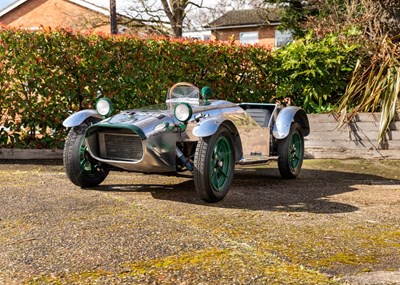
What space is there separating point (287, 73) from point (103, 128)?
6.04 metres

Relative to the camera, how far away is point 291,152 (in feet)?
24.3

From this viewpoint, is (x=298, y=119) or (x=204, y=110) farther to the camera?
(x=298, y=119)

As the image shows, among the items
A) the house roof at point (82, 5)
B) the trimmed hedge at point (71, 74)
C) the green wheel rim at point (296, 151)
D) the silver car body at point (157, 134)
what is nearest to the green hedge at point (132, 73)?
the trimmed hedge at point (71, 74)

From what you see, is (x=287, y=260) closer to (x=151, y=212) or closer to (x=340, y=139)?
(x=151, y=212)

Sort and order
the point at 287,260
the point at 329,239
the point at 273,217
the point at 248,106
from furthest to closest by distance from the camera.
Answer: the point at 248,106, the point at 273,217, the point at 329,239, the point at 287,260

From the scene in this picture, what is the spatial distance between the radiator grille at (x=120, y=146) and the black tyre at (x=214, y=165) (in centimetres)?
59

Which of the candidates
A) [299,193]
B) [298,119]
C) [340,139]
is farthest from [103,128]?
[340,139]

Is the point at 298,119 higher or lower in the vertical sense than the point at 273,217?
higher

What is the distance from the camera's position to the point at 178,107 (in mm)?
5473

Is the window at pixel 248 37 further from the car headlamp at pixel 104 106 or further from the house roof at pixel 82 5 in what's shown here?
the car headlamp at pixel 104 106

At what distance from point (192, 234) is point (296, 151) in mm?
3768

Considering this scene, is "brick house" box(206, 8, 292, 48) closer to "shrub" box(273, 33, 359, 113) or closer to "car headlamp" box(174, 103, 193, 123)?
"shrub" box(273, 33, 359, 113)

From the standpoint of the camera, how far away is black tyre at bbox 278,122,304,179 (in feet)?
23.3

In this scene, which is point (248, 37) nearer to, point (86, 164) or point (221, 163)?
point (86, 164)
